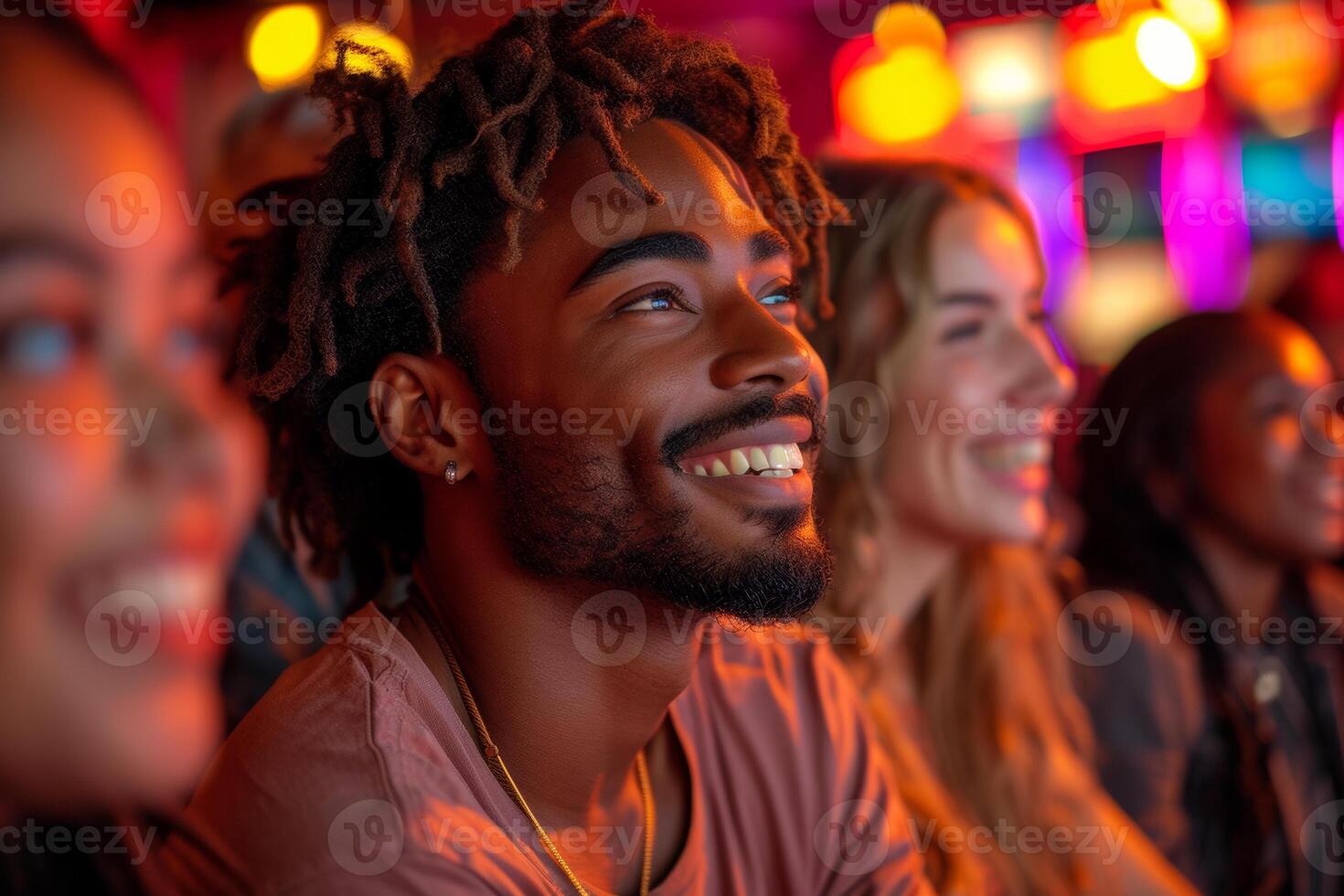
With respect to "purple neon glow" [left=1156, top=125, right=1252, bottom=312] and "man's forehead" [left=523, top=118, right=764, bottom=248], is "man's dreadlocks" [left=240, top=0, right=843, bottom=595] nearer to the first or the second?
"man's forehead" [left=523, top=118, right=764, bottom=248]

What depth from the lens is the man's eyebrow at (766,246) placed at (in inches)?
60.3

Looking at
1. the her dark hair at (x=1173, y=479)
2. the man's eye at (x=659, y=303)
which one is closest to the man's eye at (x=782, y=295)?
the man's eye at (x=659, y=303)

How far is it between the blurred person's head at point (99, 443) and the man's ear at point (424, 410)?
43cm


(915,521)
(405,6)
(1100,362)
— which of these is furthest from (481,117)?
(1100,362)

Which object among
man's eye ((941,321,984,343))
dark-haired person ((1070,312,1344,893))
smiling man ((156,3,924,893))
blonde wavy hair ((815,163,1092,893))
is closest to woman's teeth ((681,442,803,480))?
smiling man ((156,3,924,893))

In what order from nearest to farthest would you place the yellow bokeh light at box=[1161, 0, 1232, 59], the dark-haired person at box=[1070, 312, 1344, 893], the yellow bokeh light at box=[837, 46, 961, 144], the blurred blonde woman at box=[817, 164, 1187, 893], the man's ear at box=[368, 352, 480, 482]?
the man's ear at box=[368, 352, 480, 482] → the blurred blonde woman at box=[817, 164, 1187, 893] → the dark-haired person at box=[1070, 312, 1344, 893] → the yellow bokeh light at box=[1161, 0, 1232, 59] → the yellow bokeh light at box=[837, 46, 961, 144]

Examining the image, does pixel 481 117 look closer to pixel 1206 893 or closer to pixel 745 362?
pixel 745 362

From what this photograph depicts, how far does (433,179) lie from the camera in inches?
56.8

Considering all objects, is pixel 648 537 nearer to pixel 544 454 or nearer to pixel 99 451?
pixel 544 454

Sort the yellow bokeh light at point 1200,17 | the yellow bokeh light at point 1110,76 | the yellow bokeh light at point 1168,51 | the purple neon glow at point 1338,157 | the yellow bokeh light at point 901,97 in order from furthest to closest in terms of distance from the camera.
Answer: the purple neon glow at point 1338,157 < the yellow bokeh light at point 1110,76 < the yellow bokeh light at point 901,97 < the yellow bokeh light at point 1168,51 < the yellow bokeh light at point 1200,17

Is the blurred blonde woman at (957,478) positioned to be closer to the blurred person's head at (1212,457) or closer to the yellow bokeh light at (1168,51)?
the blurred person's head at (1212,457)

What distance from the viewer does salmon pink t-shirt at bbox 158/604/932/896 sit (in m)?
1.25

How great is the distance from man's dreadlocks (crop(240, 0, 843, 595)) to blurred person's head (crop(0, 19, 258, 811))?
0.24 meters

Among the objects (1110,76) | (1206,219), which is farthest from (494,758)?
(1206,219)
